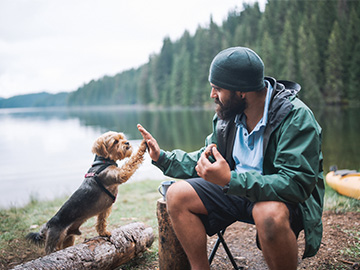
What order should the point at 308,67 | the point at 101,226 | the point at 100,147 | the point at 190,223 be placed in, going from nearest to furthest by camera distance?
the point at 190,223 < the point at 101,226 < the point at 100,147 < the point at 308,67

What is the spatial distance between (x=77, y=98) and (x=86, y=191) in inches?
4931

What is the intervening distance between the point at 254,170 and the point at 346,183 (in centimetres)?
446

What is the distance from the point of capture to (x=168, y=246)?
294 centimetres

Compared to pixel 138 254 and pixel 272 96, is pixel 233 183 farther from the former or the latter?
pixel 138 254

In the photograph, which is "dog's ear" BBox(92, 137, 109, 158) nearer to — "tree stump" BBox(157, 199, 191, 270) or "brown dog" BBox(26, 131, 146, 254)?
"brown dog" BBox(26, 131, 146, 254)

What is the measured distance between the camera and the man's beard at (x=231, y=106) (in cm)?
267

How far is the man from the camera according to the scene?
2154 millimetres

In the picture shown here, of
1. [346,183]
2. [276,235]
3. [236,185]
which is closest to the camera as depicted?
[276,235]

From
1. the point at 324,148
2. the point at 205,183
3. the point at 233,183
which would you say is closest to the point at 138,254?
the point at 205,183

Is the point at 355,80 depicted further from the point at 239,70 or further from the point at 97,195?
the point at 97,195

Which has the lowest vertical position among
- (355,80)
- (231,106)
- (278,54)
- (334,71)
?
(231,106)

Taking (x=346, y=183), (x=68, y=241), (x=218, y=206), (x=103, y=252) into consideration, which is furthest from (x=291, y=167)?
(x=346, y=183)

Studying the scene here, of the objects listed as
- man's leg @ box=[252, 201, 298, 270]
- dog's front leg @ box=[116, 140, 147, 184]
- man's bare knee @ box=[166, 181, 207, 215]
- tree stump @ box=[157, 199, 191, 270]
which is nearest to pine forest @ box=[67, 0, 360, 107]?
dog's front leg @ box=[116, 140, 147, 184]

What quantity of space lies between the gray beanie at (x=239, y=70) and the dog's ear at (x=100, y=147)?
181cm
